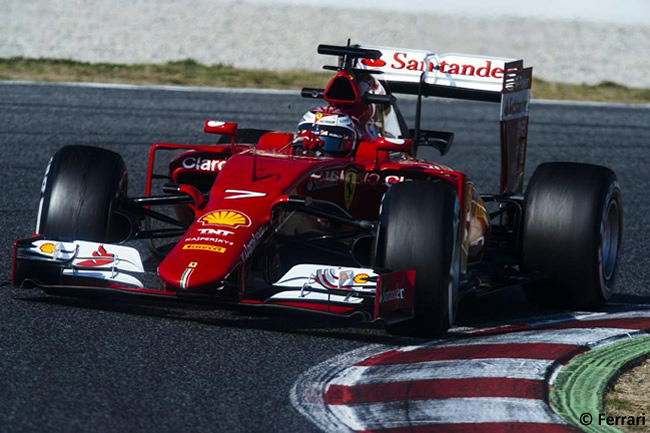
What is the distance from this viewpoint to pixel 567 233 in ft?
20.8

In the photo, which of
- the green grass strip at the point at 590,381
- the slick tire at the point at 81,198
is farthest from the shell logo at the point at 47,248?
the green grass strip at the point at 590,381

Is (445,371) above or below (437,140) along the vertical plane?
below

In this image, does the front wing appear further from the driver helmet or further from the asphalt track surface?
the driver helmet

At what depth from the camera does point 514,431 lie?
4.15 metres

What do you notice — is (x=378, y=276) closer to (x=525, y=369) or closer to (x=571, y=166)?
(x=525, y=369)

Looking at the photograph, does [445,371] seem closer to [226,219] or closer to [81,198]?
[226,219]

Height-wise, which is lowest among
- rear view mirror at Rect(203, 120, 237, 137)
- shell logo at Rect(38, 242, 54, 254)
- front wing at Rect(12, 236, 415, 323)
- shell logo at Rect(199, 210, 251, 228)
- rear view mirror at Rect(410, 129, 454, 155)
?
front wing at Rect(12, 236, 415, 323)

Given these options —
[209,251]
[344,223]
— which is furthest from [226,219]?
[344,223]

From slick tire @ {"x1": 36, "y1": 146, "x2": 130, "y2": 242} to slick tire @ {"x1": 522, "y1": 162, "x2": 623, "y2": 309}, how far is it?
91.3 inches

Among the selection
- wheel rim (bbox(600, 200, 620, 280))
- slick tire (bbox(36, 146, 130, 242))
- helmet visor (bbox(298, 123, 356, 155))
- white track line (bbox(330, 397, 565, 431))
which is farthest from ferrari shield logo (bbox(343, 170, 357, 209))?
white track line (bbox(330, 397, 565, 431))

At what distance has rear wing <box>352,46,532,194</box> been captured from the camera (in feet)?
24.5

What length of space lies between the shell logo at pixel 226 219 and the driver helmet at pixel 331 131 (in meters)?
1.21

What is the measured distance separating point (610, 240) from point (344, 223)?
79.5 inches

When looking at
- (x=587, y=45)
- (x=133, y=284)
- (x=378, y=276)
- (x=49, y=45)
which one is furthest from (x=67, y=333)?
(x=587, y=45)
